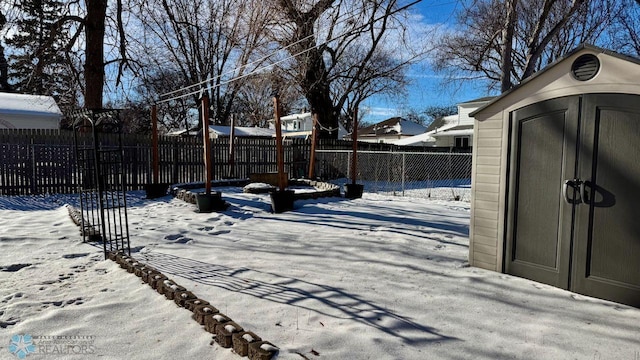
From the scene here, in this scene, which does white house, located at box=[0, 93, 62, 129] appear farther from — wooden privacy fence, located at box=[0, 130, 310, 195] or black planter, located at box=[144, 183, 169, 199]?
black planter, located at box=[144, 183, 169, 199]

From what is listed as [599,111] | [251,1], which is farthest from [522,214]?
[251,1]

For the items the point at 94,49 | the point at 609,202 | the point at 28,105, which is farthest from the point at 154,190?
the point at 28,105

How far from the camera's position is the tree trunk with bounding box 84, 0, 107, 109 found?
12.2 m

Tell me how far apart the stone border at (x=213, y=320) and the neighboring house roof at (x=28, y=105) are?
19.3m

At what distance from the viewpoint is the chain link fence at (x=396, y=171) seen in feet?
48.3

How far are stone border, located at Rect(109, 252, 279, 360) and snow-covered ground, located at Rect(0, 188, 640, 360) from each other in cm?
6

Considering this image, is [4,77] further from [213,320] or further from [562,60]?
[562,60]

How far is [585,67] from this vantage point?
11.0ft

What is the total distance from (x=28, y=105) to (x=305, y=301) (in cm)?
2239

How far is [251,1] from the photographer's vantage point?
11273 mm

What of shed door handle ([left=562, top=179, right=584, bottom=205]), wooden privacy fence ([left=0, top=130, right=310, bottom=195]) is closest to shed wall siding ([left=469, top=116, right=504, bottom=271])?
shed door handle ([left=562, top=179, right=584, bottom=205])

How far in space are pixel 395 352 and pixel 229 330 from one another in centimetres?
106

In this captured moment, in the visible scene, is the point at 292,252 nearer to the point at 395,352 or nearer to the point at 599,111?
the point at 395,352

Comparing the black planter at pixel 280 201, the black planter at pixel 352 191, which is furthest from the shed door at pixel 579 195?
the black planter at pixel 352 191
